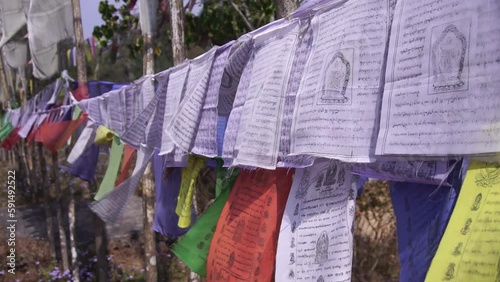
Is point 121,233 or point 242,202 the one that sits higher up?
point 242,202

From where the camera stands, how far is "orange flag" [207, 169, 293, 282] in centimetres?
182

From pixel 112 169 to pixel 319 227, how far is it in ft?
7.70

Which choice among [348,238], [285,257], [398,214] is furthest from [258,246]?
[398,214]

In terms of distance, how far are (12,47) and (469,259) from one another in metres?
8.86

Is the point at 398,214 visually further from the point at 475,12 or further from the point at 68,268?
the point at 68,268

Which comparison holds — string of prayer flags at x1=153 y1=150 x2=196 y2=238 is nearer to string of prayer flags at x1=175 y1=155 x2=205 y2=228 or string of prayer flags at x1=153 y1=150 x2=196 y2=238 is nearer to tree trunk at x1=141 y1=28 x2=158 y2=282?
string of prayer flags at x1=175 y1=155 x2=205 y2=228

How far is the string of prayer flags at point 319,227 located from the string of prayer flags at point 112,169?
1.99 metres

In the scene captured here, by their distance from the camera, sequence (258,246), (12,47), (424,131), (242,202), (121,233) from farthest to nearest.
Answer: (121,233) < (12,47) < (242,202) < (258,246) < (424,131)

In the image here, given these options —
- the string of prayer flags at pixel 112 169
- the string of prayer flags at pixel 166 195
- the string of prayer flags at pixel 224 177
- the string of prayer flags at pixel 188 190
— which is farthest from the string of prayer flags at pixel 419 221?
the string of prayer flags at pixel 112 169

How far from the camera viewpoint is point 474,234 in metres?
1.11

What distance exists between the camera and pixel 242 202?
2021 mm

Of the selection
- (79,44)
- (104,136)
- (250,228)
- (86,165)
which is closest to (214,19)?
(79,44)

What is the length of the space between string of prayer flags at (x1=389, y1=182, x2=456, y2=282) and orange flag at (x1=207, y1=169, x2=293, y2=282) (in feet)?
1.39

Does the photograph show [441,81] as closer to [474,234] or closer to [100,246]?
[474,234]
